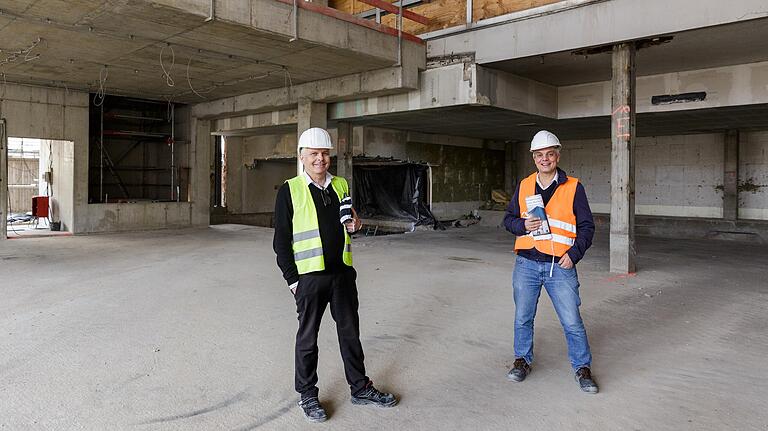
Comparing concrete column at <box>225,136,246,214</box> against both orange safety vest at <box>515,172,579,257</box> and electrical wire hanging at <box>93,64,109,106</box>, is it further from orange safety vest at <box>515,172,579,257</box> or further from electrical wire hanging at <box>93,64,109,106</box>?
orange safety vest at <box>515,172,579,257</box>

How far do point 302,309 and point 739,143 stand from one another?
16987mm

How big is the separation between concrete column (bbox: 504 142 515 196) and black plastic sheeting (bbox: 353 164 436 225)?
4.20 m

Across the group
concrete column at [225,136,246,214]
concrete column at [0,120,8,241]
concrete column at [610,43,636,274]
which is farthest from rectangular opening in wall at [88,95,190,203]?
concrete column at [610,43,636,274]

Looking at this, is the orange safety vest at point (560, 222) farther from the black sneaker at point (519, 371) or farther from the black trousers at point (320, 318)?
the black trousers at point (320, 318)

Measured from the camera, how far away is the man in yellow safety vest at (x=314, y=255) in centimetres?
319

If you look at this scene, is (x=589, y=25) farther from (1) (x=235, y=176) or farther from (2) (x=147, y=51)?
(1) (x=235, y=176)

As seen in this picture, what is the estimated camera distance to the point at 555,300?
368cm

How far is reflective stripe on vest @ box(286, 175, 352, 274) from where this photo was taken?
3.17 metres

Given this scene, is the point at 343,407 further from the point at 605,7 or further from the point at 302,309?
the point at 605,7

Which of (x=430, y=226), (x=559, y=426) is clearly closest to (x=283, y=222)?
(x=559, y=426)

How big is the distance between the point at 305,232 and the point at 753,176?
1706cm

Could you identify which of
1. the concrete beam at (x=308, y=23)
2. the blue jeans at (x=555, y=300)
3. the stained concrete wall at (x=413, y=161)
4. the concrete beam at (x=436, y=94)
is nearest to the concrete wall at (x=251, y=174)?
the stained concrete wall at (x=413, y=161)

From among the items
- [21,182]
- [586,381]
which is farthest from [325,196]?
[21,182]

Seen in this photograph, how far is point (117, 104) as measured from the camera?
1619 centimetres
